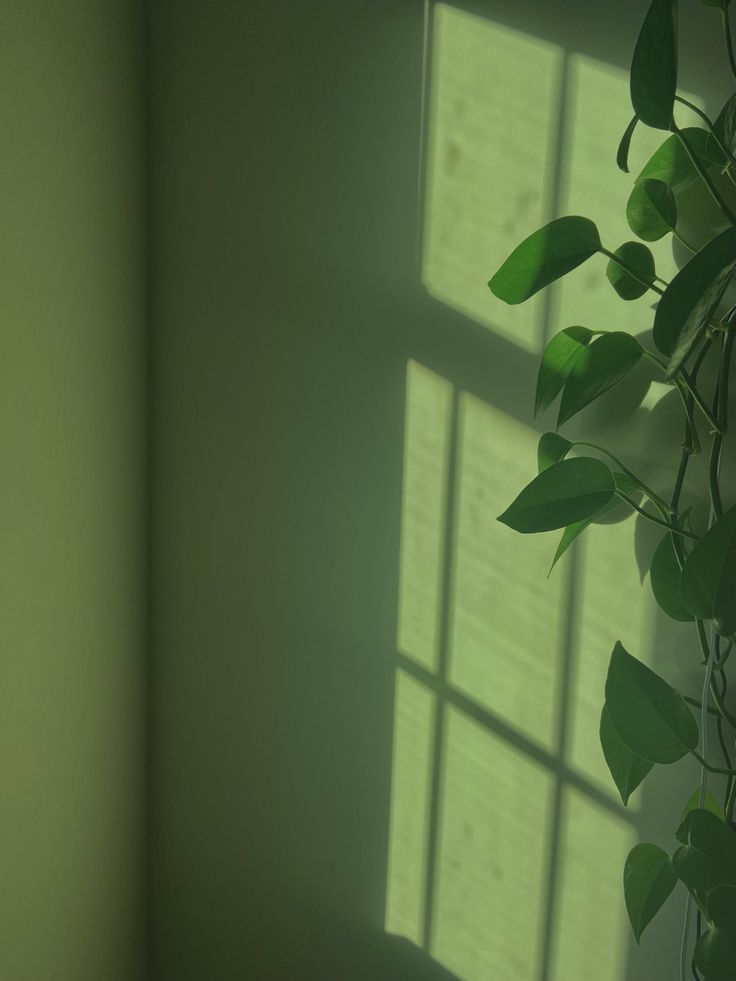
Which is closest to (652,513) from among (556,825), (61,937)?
(556,825)

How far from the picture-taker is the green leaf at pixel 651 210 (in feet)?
3.77

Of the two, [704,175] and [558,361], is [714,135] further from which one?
[558,361]

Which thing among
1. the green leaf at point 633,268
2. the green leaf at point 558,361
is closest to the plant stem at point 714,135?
the green leaf at point 633,268

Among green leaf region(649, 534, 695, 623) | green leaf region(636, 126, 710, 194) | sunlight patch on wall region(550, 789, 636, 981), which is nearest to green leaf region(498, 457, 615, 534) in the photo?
green leaf region(649, 534, 695, 623)

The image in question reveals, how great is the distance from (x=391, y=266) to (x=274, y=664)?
637 mm

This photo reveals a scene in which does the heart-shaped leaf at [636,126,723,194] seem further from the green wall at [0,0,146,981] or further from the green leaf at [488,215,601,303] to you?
the green wall at [0,0,146,981]

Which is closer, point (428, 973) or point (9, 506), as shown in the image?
point (9, 506)

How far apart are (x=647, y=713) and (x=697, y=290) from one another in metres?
0.47

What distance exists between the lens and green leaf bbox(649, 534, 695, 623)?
47.4 inches

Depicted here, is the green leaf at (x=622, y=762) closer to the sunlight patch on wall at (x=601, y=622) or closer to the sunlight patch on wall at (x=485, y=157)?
the sunlight patch on wall at (x=601, y=622)

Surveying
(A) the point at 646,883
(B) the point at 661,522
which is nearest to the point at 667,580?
(B) the point at 661,522

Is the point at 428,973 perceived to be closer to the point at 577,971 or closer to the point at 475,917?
the point at 475,917

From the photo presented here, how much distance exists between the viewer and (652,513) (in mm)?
1296

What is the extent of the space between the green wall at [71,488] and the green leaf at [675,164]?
0.77 metres
